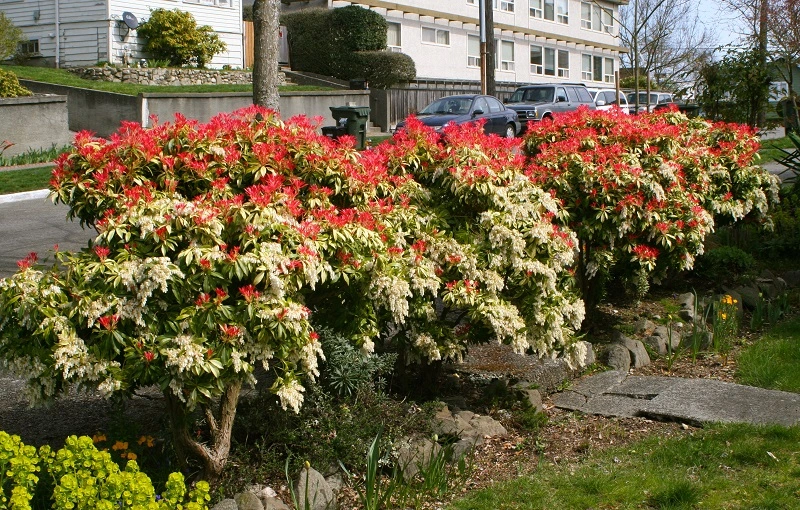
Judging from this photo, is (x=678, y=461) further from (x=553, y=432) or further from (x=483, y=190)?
(x=483, y=190)

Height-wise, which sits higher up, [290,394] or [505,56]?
[505,56]

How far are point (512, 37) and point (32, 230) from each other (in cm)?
3764

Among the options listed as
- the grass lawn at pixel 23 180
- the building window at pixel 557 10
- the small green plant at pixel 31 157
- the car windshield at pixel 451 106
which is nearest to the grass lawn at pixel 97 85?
the small green plant at pixel 31 157

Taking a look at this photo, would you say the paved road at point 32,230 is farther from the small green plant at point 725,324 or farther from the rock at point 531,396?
the small green plant at point 725,324

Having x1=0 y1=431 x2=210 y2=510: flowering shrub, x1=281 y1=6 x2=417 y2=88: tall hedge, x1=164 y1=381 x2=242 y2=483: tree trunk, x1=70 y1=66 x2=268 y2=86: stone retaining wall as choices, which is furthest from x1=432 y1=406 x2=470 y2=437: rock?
x1=281 y1=6 x2=417 y2=88: tall hedge

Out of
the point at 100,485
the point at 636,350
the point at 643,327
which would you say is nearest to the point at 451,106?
the point at 643,327

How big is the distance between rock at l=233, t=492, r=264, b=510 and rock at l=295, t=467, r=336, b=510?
227 mm

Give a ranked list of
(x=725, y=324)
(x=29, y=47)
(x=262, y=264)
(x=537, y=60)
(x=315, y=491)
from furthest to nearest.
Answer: (x=537, y=60) < (x=29, y=47) < (x=725, y=324) < (x=315, y=491) < (x=262, y=264)

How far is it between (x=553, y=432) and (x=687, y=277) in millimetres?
4559

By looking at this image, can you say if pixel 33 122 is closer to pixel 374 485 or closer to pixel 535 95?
pixel 535 95

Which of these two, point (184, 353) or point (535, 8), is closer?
→ point (184, 353)

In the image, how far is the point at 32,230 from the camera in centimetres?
1210

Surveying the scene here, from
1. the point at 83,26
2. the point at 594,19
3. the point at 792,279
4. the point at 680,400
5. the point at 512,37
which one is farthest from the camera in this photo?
the point at 594,19

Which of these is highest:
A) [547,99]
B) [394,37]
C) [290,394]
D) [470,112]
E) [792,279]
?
[394,37]
